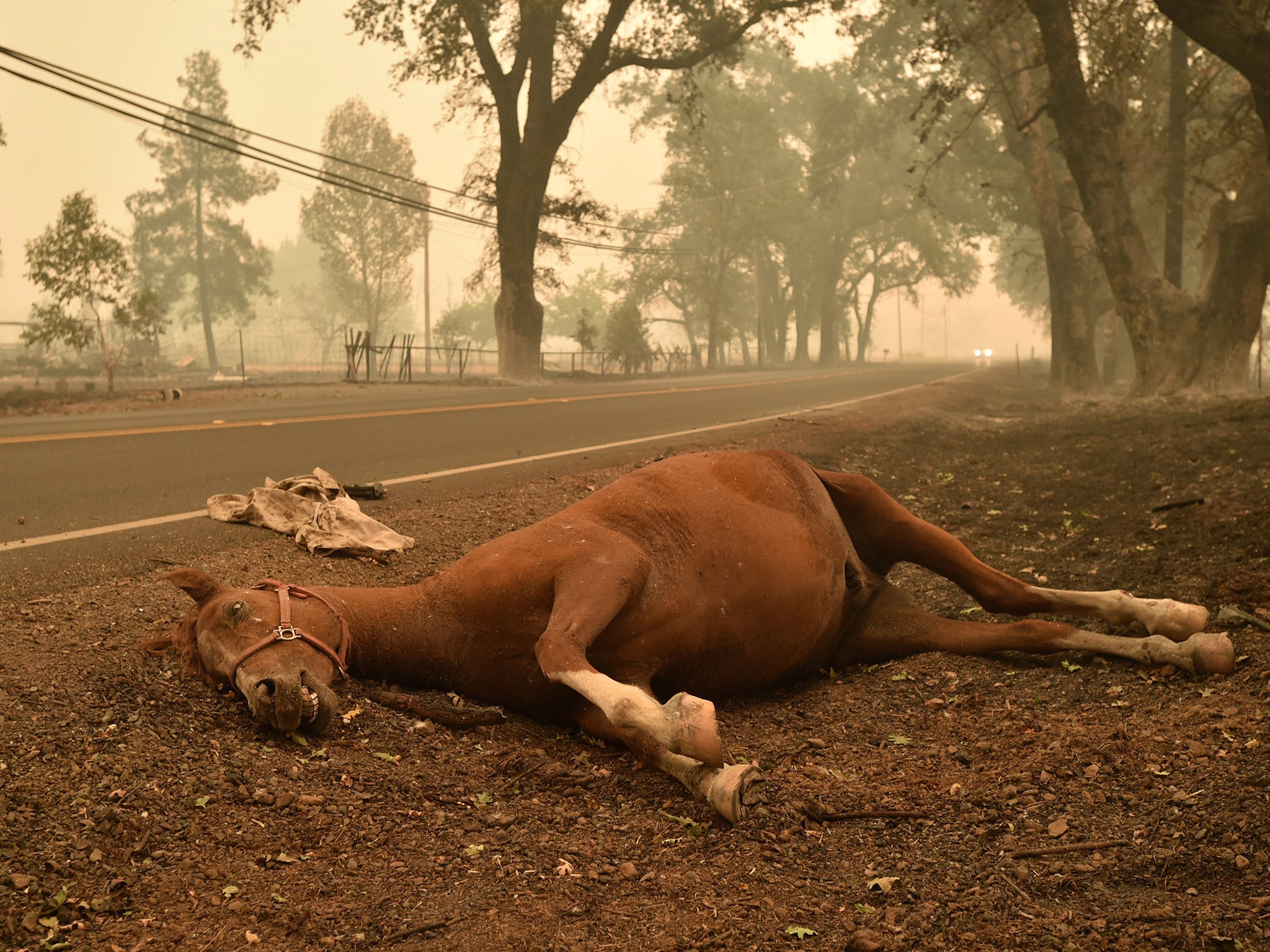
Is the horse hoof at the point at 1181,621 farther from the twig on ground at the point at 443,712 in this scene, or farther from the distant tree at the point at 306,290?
the distant tree at the point at 306,290

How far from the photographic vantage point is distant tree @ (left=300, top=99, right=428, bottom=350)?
64562 mm

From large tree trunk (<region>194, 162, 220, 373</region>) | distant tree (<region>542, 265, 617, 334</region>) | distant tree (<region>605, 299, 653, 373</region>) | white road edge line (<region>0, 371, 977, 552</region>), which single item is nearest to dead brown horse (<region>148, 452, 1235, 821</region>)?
white road edge line (<region>0, 371, 977, 552</region>)

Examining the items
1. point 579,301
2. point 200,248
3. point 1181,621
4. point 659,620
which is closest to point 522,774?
point 659,620

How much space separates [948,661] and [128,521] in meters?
5.25

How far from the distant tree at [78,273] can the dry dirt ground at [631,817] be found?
Answer: 24.0 metres

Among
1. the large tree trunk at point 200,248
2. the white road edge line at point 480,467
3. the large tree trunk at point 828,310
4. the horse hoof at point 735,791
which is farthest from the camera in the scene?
the large tree trunk at point 828,310

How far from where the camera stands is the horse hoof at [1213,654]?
4031 millimetres

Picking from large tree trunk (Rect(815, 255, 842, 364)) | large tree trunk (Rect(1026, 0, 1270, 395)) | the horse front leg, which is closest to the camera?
the horse front leg

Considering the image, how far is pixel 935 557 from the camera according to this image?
494cm

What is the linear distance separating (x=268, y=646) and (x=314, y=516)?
2969mm

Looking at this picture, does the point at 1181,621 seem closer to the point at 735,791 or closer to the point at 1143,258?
the point at 735,791

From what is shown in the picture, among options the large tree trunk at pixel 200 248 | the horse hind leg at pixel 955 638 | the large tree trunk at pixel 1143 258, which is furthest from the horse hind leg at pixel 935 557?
the large tree trunk at pixel 200 248

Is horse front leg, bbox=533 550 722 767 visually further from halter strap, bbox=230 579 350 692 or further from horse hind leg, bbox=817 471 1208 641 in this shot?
horse hind leg, bbox=817 471 1208 641

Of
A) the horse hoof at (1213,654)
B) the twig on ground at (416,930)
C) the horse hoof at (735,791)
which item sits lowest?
the twig on ground at (416,930)
